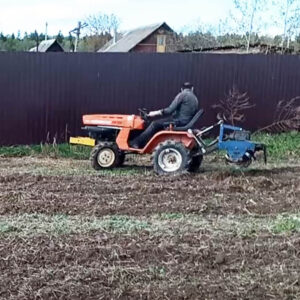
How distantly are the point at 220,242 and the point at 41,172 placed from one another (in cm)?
460

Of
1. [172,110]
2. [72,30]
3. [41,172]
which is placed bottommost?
[41,172]

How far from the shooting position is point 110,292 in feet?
13.4

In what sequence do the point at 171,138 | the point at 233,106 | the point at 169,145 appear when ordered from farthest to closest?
1. the point at 233,106
2. the point at 171,138
3. the point at 169,145

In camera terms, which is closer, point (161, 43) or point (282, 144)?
point (282, 144)

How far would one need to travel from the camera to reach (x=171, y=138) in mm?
9031

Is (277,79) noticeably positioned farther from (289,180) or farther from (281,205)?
(281,205)

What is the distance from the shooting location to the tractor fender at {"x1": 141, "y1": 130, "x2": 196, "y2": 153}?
29.5 ft

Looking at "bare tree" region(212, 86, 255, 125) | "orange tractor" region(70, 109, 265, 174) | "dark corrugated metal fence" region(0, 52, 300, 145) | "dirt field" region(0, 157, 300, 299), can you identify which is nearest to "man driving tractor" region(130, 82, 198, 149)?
"orange tractor" region(70, 109, 265, 174)

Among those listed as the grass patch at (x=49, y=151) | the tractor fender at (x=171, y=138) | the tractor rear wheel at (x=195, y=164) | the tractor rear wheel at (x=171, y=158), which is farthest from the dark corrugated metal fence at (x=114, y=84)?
the tractor rear wheel at (x=171, y=158)

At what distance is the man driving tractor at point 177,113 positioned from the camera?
891 centimetres

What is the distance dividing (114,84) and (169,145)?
4.15 m

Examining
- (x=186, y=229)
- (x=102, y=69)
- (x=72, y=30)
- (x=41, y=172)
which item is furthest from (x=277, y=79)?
(x=72, y=30)

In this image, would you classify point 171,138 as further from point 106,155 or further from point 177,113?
point 106,155

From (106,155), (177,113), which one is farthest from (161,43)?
(177,113)
